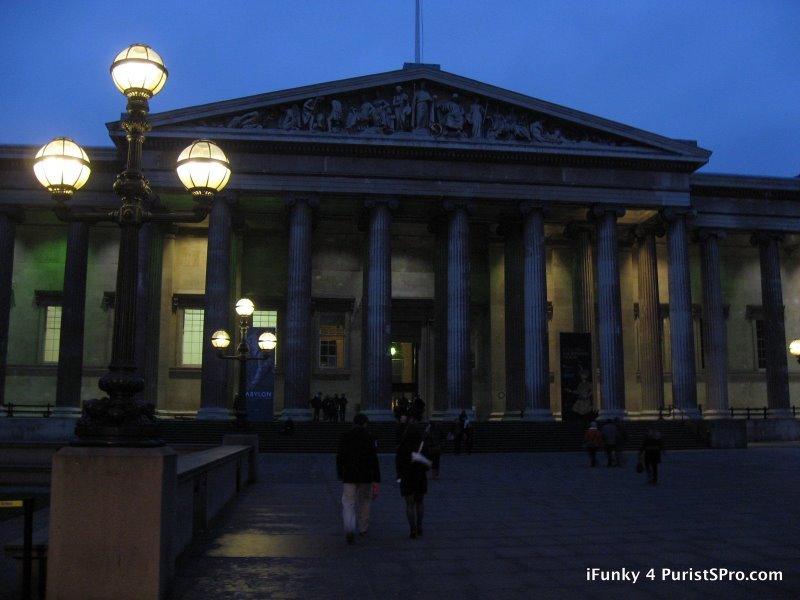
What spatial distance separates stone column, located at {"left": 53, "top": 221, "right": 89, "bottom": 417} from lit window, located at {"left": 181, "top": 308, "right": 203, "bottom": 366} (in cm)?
704

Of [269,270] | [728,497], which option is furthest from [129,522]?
[269,270]

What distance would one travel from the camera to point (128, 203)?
926cm

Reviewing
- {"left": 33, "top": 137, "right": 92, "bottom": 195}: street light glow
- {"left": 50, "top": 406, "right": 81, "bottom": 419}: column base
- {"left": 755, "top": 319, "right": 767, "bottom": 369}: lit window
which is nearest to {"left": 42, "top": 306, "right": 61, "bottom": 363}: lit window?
{"left": 50, "top": 406, "right": 81, "bottom": 419}: column base

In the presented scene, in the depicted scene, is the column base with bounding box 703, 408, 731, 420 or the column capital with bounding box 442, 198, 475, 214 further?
the column base with bounding box 703, 408, 731, 420

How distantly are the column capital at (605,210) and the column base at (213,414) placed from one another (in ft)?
67.3

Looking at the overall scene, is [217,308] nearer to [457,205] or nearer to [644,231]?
[457,205]

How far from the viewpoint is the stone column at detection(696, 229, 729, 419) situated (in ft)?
142

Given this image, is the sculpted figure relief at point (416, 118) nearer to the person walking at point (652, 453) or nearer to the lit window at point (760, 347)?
the lit window at point (760, 347)

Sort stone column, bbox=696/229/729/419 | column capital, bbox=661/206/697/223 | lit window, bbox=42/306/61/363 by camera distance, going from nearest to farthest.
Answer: column capital, bbox=661/206/697/223 < stone column, bbox=696/229/729/419 < lit window, bbox=42/306/61/363

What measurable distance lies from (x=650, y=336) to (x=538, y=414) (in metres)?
8.55

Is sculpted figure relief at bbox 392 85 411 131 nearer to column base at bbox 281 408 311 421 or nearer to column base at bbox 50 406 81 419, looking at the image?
column base at bbox 281 408 311 421

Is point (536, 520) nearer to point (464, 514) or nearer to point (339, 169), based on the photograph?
point (464, 514)

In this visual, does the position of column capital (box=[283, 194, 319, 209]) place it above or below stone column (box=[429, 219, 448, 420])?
above

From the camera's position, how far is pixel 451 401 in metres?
39.4
